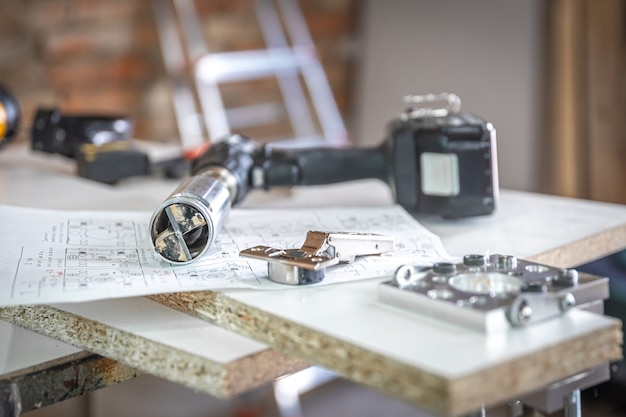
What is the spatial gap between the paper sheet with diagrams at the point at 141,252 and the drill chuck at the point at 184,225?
0.01 m

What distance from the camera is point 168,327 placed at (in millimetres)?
822

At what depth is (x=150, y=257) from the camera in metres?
0.93

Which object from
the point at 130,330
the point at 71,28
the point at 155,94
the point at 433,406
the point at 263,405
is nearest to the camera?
the point at 433,406

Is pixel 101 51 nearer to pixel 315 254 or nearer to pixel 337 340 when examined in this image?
pixel 315 254

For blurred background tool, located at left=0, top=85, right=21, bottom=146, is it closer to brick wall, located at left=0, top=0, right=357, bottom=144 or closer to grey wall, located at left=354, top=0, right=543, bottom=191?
brick wall, located at left=0, top=0, right=357, bottom=144

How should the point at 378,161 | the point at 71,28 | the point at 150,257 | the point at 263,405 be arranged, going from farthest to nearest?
the point at 71,28
the point at 263,405
the point at 378,161
the point at 150,257

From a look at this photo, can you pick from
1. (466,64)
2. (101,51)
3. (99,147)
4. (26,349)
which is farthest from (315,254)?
(466,64)

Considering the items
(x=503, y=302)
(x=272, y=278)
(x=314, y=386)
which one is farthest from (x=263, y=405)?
(x=503, y=302)

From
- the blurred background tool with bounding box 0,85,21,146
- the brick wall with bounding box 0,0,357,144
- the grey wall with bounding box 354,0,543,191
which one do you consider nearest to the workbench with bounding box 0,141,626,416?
the blurred background tool with bounding box 0,85,21,146

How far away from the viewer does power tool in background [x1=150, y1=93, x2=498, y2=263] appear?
1109 mm

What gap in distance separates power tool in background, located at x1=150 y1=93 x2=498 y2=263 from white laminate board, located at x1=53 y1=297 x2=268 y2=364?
16cm

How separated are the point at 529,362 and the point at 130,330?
0.36 meters

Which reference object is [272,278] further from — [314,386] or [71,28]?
[71,28]

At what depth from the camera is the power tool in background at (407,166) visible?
43.7 inches
